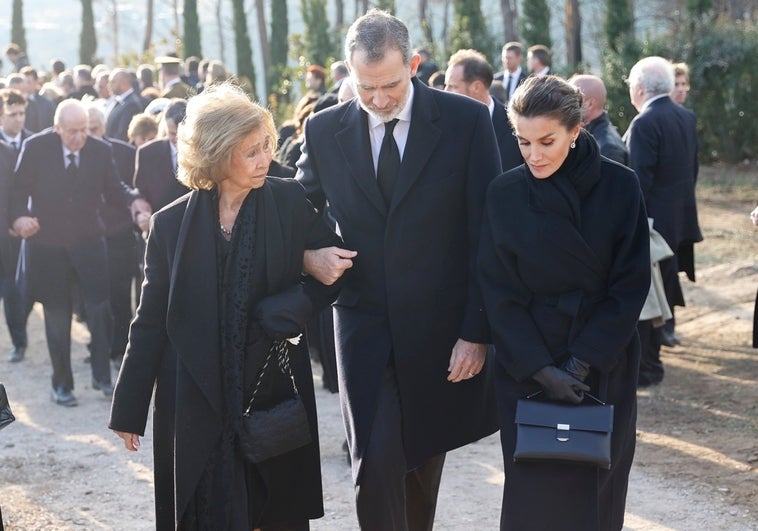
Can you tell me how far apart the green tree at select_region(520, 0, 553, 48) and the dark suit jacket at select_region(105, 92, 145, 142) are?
1570cm

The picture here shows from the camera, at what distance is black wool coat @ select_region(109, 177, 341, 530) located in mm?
4055

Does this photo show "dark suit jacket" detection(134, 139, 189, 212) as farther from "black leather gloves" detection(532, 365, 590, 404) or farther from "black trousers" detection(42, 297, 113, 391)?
"black leather gloves" detection(532, 365, 590, 404)

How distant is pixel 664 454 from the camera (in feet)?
22.4

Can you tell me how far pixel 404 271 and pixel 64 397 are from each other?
16.0 feet

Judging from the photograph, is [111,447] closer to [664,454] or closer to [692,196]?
[664,454]

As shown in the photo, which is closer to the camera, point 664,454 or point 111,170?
point 664,454

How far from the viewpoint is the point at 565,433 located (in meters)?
3.88

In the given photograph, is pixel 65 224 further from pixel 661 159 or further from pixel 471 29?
pixel 471 29

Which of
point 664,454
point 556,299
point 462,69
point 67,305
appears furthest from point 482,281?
point 67,305

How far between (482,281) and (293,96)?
85.9 feet

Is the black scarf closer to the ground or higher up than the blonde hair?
closer to the ground

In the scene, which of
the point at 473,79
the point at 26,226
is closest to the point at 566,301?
the point at 473,79

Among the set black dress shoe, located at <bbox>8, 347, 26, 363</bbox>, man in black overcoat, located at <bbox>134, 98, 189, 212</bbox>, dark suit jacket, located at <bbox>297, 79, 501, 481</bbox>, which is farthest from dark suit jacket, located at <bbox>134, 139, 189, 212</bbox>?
dark suit jacket, located at <bbox>297, 79, 501, 481</bbox>

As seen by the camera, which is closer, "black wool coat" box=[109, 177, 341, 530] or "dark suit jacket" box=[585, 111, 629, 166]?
"black wool coat" box=[109, 177, 341, 530]
